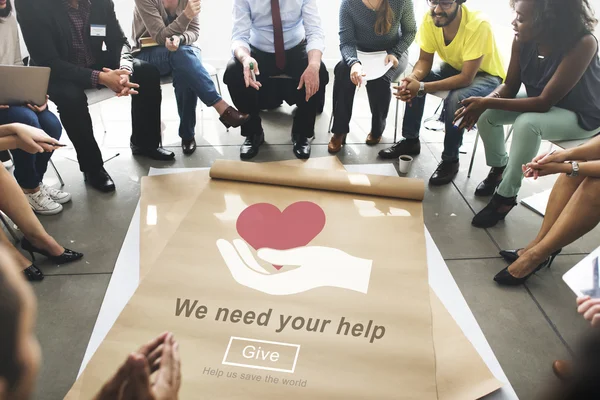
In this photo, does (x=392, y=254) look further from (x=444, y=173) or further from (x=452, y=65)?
(x=452, y=65)

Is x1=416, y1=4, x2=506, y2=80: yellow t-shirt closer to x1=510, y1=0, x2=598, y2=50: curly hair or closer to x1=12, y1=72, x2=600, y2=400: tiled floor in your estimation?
x1=510, y1=0, x2=598, y2=50: curly hair

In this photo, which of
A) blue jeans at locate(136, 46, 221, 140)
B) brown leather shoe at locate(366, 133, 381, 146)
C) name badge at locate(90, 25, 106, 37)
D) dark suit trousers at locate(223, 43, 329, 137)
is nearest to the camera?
name badge at locate(90, 25, 106, 37)

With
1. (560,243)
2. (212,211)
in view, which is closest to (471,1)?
(560,243)

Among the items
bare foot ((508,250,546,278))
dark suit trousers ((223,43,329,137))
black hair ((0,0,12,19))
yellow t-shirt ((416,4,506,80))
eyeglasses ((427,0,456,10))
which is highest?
eyeglasses ((427,0,456,10))

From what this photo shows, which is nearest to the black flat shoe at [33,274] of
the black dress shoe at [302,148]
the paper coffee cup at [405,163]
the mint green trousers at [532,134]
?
the black dress shoe at [302,148]

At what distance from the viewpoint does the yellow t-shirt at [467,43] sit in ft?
8.29

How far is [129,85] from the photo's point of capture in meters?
2.55

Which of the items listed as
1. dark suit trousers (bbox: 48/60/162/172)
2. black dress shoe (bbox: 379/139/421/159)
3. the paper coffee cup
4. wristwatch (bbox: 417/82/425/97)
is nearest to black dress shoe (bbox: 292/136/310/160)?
black dress shoe (bbox: 379/139/421/159)

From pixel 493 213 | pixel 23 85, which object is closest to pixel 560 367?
pixel 493 213

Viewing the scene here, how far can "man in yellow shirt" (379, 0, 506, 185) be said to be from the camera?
2.54m

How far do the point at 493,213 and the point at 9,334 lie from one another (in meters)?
2.36

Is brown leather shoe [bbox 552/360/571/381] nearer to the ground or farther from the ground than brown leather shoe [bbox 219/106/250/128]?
nearer to the ground

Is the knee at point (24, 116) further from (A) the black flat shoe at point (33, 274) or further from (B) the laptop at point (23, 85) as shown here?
(A) the black flat shoe at point (33, 274)

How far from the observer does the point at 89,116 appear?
8.43 feet
